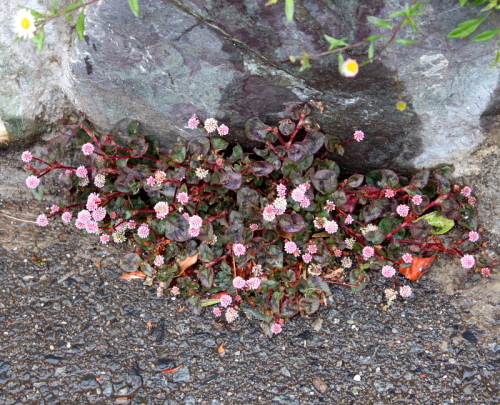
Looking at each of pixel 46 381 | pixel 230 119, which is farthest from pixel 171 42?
pixel 46 381

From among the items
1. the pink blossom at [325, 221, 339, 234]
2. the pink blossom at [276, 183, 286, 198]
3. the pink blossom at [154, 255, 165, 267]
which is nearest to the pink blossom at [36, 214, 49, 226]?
the pink blossom at [154, 255, 165, 267]

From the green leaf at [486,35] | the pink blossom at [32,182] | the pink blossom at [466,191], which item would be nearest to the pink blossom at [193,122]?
the pink blossom at [32,182]

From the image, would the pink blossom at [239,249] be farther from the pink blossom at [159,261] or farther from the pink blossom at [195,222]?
the pink blossom at [159,261]

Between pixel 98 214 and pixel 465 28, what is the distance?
6.68 feet

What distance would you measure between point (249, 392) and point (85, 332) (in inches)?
34.6

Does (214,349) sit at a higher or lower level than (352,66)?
lower

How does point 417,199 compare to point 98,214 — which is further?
point 98,214

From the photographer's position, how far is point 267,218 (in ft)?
7.39

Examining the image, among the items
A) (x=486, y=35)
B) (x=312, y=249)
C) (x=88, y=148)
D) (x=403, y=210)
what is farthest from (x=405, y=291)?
(x=88, y=148)

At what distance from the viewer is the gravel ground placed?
2.01 metres

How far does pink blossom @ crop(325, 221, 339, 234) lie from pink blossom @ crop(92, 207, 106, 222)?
1245 mm

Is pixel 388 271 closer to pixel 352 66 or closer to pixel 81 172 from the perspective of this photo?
pixel 352 66

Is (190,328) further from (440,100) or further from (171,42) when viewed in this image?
(440,100)

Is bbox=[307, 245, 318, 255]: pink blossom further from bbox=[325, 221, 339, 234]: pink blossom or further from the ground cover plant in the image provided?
bbox=[325, 221, 339, 234]: pink blossom
